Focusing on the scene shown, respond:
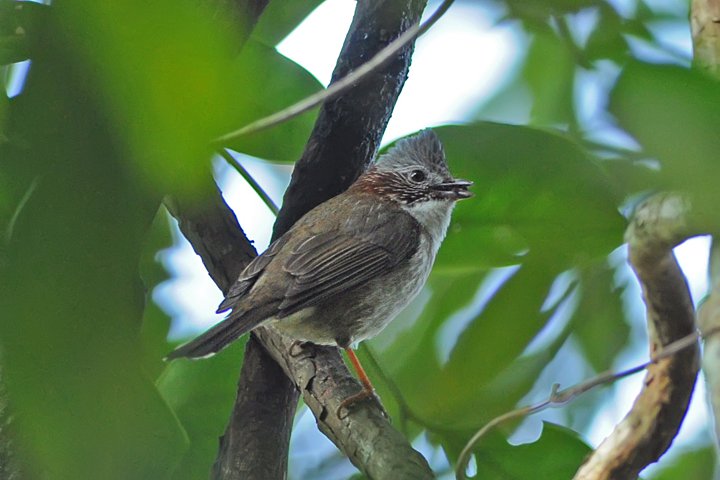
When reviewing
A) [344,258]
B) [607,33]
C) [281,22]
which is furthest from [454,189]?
[607,33]

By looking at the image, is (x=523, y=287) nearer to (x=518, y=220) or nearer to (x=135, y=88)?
(x=518, y=220)

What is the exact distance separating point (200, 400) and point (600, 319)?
1.60m

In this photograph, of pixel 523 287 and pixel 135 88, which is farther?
pixel 523 287

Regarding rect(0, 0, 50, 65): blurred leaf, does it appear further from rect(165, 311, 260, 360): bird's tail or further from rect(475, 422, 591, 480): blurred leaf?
rect(475, 422, 591, 480): blurred leaf

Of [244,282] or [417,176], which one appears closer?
[244,282]

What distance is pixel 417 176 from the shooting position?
4.71 meters

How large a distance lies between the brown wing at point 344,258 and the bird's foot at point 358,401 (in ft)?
1.90

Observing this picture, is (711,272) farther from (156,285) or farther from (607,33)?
(156,285)

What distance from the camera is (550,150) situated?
5.91 ft

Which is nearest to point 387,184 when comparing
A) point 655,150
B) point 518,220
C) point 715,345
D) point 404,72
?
point 404,72

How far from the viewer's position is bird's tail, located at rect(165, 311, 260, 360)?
2873mm

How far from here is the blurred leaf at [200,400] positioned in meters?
3.13

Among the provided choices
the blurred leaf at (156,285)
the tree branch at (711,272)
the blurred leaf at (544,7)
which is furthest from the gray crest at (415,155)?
the blurred leaf at (544,7)

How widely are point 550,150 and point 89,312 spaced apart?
4.28ft
